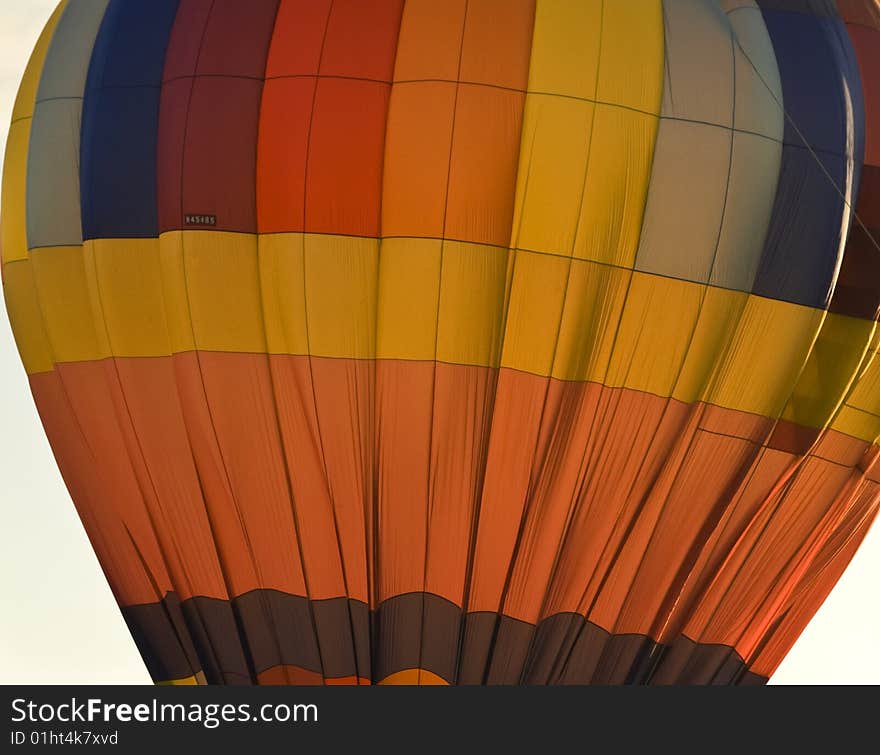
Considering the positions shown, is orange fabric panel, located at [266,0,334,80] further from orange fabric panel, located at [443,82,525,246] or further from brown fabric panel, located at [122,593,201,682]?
brown fabric panel, located at [122,593,201,682]

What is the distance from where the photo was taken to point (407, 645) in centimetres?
786

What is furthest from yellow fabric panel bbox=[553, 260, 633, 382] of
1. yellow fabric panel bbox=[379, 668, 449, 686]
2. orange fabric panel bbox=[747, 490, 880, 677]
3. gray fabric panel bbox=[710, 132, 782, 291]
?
orange fabric panel bbox=[747, 490, 880, 677]

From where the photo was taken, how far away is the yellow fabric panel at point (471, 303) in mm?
7629

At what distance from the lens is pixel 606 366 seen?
7762 millimetres

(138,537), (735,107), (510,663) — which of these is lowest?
(510,663)

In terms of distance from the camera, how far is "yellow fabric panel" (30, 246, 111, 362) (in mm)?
8242

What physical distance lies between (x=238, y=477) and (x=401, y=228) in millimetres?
1204

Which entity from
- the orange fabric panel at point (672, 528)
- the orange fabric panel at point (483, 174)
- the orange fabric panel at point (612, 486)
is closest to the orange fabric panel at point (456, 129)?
the orange fabric panel at point (483, 174)

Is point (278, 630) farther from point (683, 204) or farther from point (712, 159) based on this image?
point (712, 159)

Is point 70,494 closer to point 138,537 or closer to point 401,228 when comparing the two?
point 138,537

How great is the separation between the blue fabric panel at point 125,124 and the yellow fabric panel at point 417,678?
2.02 metres

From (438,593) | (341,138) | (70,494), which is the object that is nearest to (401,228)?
(341,138)

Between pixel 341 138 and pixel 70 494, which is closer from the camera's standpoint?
pixel 341 138

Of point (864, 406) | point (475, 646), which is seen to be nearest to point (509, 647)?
point (475, 646)
